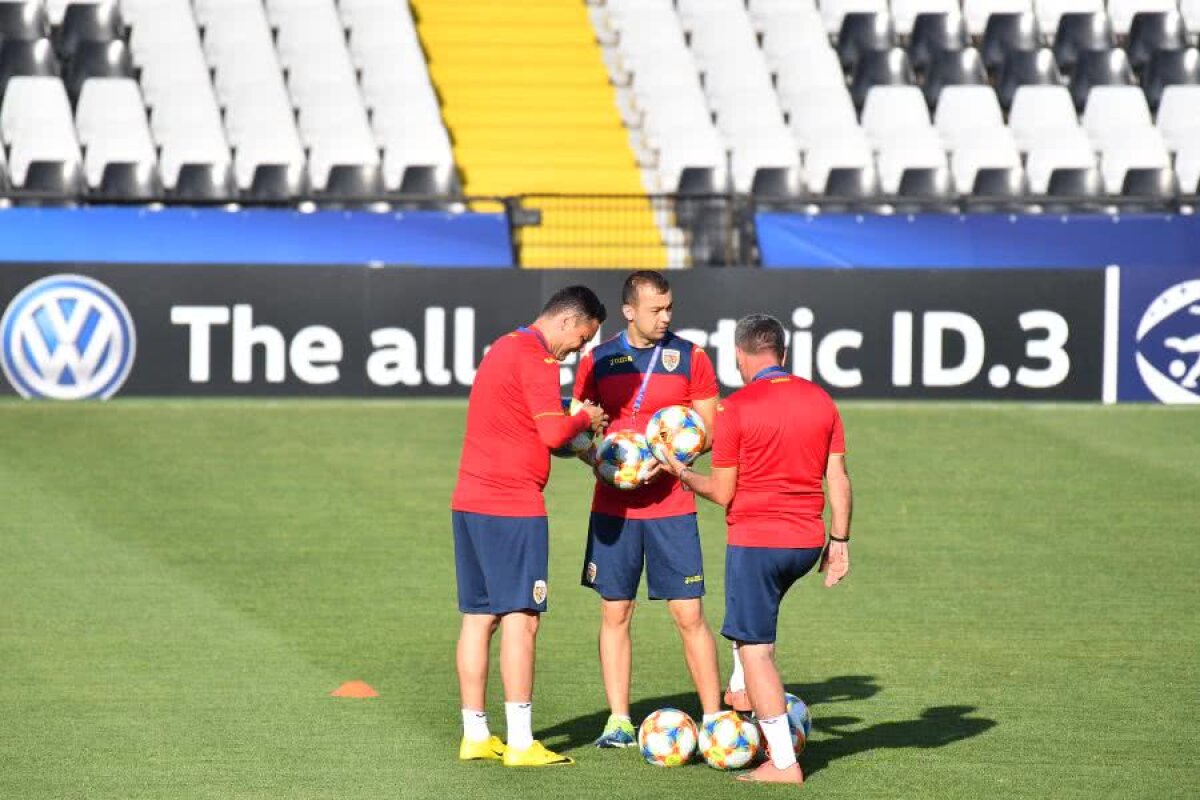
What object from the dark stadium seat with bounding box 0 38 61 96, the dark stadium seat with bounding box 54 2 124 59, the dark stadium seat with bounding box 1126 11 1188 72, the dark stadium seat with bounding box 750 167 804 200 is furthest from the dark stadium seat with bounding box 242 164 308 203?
the dark stadium seat with bounding box 1126 11 1188 72

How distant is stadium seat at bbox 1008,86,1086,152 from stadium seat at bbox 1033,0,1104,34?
2.07 m

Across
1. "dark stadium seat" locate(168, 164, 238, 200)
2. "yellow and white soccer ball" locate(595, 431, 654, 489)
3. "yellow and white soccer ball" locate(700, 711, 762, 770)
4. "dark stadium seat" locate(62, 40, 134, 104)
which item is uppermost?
"dark stadium seat" locate(62, 40, 134, 104)

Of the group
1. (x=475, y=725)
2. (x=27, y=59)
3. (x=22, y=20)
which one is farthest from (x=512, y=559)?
(x=22, y=20)

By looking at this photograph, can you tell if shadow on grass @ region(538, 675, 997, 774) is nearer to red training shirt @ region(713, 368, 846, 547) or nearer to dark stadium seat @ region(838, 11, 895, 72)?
red training shirt @ region(713, 368, 846, 547)

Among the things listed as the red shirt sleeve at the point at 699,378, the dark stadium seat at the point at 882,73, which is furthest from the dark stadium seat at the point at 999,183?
the red shirt sleeve at the point at 699,378

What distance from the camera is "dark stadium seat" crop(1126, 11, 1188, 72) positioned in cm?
2883

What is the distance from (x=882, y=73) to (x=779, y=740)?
2069 centimetres

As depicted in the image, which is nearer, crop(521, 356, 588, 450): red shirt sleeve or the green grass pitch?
crop(521, 356, 588, 450): red shirt sleeve

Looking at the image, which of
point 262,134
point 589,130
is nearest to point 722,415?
point 262,134

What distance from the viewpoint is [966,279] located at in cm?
2147

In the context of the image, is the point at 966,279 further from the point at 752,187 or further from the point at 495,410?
the point at 495,410

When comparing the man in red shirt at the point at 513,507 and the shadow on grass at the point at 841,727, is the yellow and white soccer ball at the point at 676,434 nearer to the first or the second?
the man in red shirt at the point at 513,507

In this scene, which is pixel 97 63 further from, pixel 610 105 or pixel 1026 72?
pixel 1026 72

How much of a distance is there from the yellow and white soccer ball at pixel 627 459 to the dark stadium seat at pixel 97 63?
18.5m
